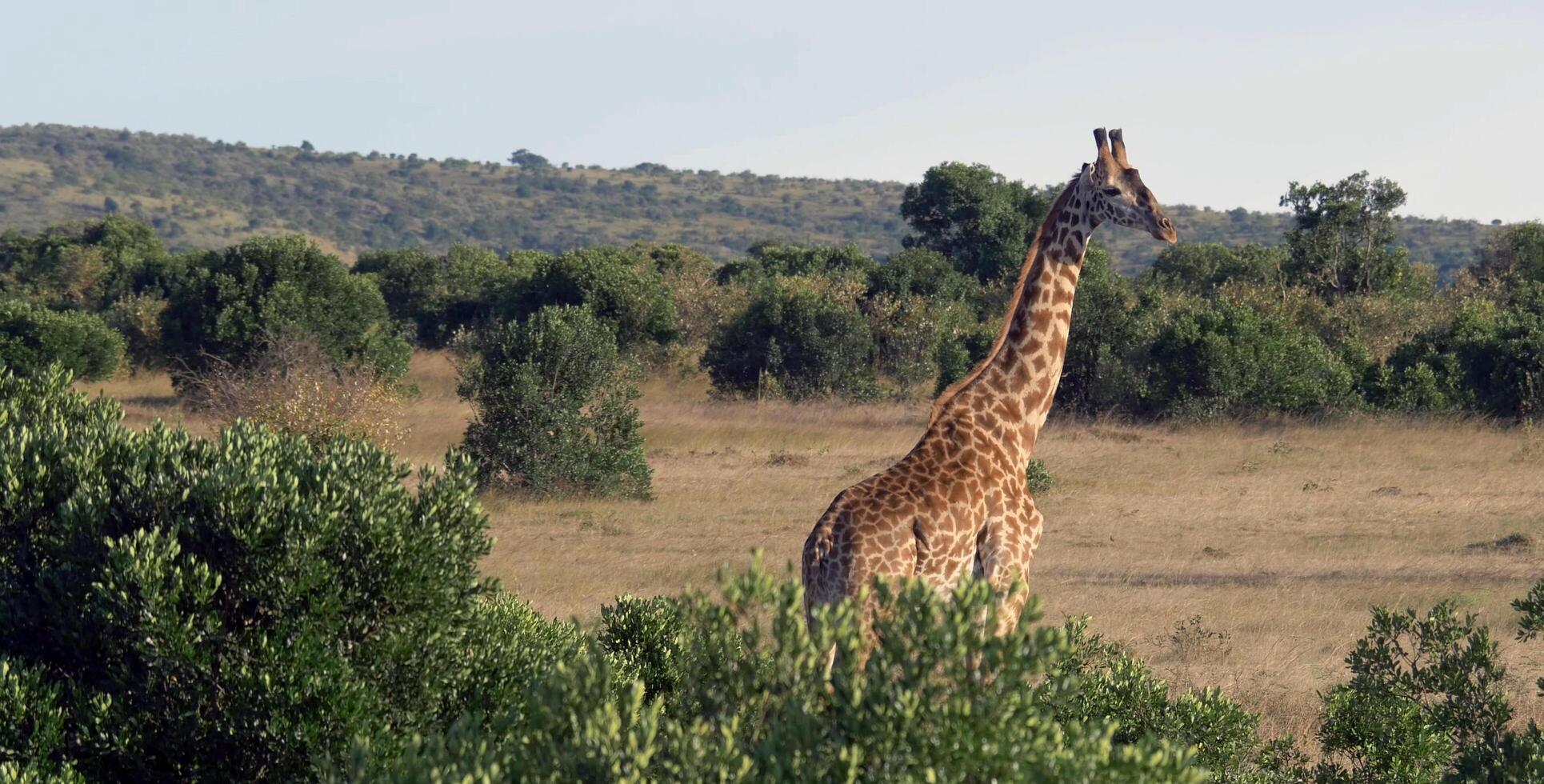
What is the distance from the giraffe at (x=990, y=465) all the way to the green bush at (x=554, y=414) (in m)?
13.6

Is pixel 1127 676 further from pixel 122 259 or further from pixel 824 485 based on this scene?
pixel 122 259

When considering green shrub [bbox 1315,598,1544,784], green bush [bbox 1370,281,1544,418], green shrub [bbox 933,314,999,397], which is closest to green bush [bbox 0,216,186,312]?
green shrub [bbox 933,314,999,397]

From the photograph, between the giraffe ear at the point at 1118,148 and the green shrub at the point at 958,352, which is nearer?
the giraffe ear at the point at 1118,148

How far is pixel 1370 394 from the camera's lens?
28500mm

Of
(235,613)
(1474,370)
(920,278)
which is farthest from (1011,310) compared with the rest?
(920,278)

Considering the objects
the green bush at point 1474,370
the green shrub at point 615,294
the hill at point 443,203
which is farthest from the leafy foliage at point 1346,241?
the hill at point 443,203

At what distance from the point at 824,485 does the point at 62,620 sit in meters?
16.7

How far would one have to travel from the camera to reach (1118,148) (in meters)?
8.11

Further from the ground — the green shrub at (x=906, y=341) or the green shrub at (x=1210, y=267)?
the green shrub at (x=1210, y=267)

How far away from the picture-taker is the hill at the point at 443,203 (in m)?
103

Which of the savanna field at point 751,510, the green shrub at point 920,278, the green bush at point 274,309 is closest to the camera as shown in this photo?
the savanna field at point 751,510

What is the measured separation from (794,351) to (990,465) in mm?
24969

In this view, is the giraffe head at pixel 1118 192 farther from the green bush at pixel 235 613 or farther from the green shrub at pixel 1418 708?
the green bush at pixel 235 613

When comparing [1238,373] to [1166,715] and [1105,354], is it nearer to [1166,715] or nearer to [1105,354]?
[1105,354]
